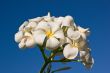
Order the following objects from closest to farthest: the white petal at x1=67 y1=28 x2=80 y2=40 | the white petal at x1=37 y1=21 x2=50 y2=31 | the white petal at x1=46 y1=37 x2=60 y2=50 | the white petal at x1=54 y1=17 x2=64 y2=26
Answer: the white petal at x1=46 y1=37 x2=60 y2=50 → the white petal at x1=67 y1=28 x2=80 y2=40 → the white petal at x1=37 y1=21 x2=50 y2=31 → the white petal at x1=54 y1=17 x2=64 y2=26

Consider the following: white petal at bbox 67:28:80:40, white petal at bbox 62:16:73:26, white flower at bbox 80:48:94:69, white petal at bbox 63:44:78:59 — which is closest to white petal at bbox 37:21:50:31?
white petal at bbox 62:16:73:26

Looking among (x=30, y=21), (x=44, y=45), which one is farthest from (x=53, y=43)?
(x=30, y=21)

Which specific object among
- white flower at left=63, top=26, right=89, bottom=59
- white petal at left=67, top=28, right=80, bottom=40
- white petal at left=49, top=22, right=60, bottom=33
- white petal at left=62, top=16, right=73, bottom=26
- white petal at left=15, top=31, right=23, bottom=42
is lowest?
white flower at left=63, top=26, right=89, bottom=59

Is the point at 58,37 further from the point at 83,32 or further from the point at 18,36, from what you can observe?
the point at 18,36

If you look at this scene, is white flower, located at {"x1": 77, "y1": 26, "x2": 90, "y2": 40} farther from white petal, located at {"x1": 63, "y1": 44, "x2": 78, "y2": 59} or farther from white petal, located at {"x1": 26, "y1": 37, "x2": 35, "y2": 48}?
white petal, located at {"x1": 26, "y1": 37, "x2": 35, "y2": 48}

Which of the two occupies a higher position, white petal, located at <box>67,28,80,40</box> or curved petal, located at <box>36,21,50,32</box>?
curved petal, located at <box>36,21,50,32</box>

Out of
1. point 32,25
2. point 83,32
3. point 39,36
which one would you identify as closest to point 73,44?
point 83,32
